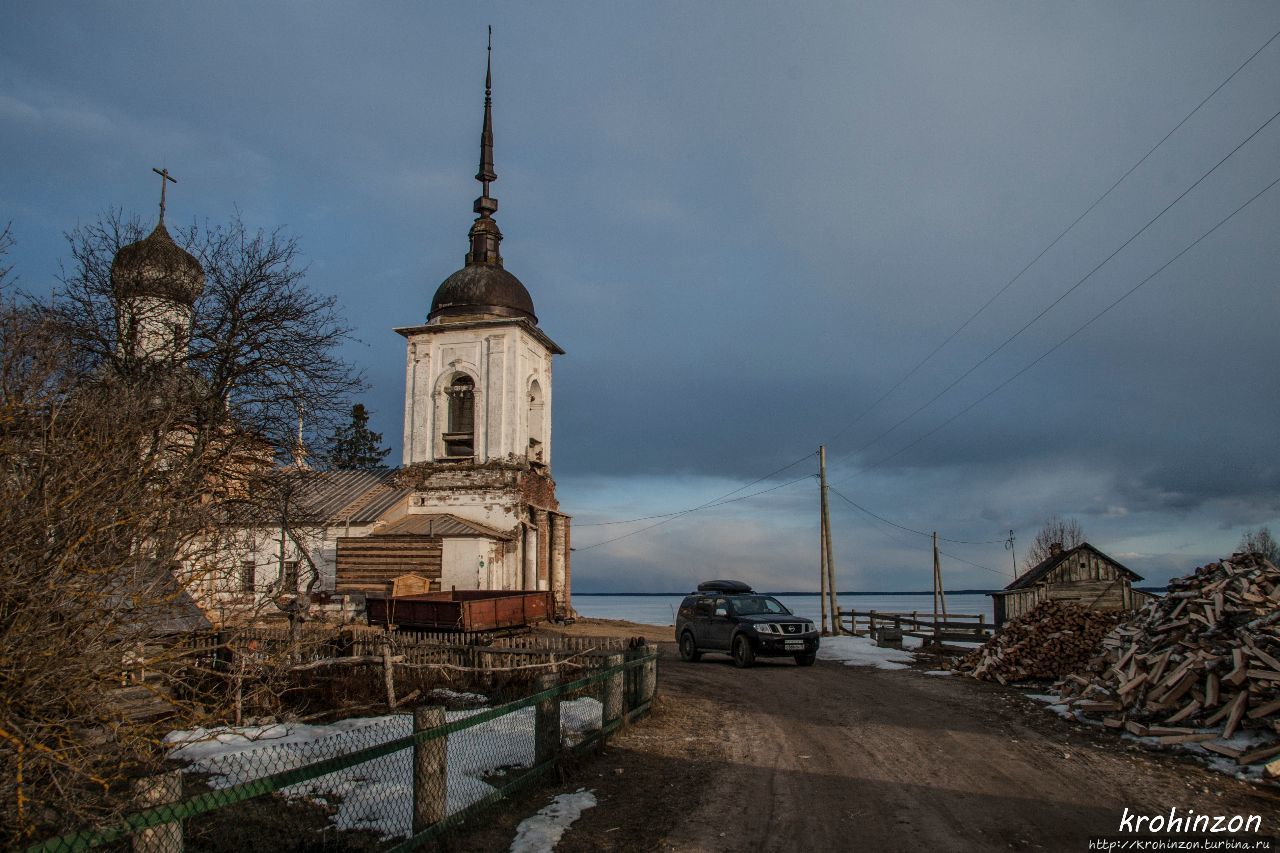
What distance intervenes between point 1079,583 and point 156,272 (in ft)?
94.9

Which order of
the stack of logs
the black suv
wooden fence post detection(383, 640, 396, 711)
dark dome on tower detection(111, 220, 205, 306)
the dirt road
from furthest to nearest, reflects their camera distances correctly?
the black suv → dark dome on tower detection(111, 220, 205, 306) → wooden fence post detection(383, 640, 396, 711) → the stack of logs → the dirt road

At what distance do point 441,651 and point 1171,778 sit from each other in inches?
469

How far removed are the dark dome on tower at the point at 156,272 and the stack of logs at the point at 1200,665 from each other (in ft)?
65.4

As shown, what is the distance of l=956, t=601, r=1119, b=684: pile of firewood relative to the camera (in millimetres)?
15906

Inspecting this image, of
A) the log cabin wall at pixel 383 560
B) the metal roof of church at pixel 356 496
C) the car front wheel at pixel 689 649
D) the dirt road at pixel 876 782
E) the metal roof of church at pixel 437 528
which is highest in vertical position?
the metal roof of church at pixel 356 496

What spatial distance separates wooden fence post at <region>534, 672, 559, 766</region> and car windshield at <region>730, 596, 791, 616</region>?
40.8ft

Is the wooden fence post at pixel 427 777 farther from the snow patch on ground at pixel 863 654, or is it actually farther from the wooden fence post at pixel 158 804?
the snow patch on ground at pixel 863 654

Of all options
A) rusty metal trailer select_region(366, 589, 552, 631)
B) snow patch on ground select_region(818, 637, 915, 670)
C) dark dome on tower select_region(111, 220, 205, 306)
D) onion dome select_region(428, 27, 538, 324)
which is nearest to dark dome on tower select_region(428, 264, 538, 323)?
onion dome select_region(428, 27, 538, 324)

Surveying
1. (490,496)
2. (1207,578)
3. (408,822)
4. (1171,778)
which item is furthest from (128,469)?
(490,496)

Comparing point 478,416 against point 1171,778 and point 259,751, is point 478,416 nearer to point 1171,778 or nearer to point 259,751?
point 259,751

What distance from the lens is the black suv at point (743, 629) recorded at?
19312mm

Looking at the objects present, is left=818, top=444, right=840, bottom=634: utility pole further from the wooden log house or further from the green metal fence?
the green metal fence

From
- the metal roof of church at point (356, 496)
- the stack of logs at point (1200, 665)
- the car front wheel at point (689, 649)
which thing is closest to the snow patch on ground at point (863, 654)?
the car front wheel at point (689, 649)

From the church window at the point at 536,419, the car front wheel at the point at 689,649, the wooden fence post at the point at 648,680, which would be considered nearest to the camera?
the wooden fence post at the point at 648,680
